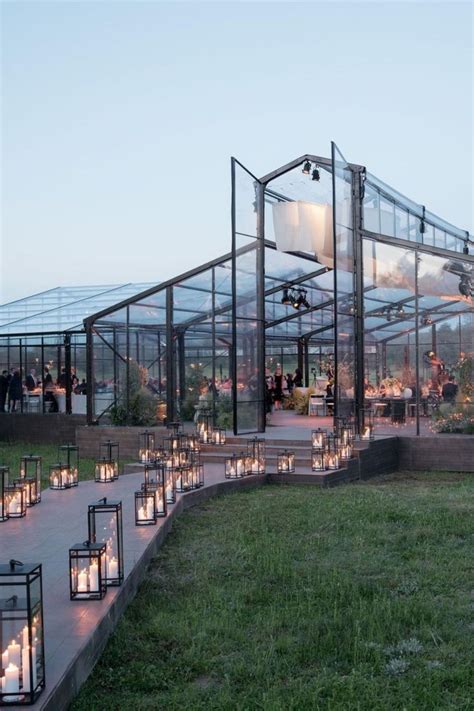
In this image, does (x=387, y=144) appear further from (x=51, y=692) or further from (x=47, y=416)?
(x=51, y=692)

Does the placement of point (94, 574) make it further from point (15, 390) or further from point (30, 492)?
point (15, 390)

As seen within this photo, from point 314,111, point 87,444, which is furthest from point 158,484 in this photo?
point 314,111

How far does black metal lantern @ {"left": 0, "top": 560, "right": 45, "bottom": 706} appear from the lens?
363 cm

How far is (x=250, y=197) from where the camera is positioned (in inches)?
629

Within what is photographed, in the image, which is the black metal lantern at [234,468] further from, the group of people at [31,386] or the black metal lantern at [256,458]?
the group of people at [31,386]

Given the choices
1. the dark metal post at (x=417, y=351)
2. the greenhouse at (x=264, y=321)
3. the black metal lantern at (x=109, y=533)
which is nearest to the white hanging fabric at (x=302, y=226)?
the greenhouse at (x=264, y=321)

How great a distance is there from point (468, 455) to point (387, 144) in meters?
31.2

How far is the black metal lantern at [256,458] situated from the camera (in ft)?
38.4

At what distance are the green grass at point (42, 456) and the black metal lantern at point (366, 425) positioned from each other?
4758 mm

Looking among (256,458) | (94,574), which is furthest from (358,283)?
(94,574)

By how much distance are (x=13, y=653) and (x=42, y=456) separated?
12172mm

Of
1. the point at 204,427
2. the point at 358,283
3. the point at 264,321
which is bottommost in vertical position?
the point at 204,427

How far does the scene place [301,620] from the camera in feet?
17.1

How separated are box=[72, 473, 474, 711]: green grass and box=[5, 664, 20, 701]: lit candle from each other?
404 millimetres
